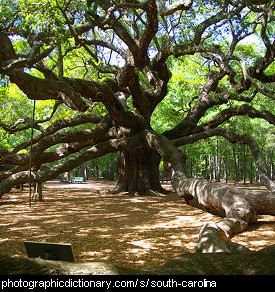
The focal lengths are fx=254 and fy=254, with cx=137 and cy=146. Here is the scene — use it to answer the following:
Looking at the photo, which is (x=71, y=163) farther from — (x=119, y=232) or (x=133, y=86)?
(x=119, y=232)

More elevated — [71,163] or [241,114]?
[241,114]

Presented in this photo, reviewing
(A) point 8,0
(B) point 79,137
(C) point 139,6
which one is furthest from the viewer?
(B) point 79,137

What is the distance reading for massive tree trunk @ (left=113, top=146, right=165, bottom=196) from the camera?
12820mm

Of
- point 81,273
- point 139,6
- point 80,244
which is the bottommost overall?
point 80,244

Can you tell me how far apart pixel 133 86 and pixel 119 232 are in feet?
23.9

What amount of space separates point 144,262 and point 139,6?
20.9ft

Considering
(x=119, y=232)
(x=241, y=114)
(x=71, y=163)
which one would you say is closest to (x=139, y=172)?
(x=71, y=163)

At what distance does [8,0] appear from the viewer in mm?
8961

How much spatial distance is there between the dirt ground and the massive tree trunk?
4304 mm

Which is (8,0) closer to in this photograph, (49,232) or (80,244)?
(49,232)

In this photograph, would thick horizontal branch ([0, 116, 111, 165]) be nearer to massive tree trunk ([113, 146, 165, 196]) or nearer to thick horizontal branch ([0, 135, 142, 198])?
thick horizontal branch ([0, 135, 142, 198])

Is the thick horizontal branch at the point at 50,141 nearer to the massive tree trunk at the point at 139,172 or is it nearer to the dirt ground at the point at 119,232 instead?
the massive tree trunk at the point at 139,172

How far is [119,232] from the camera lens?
556 cm
